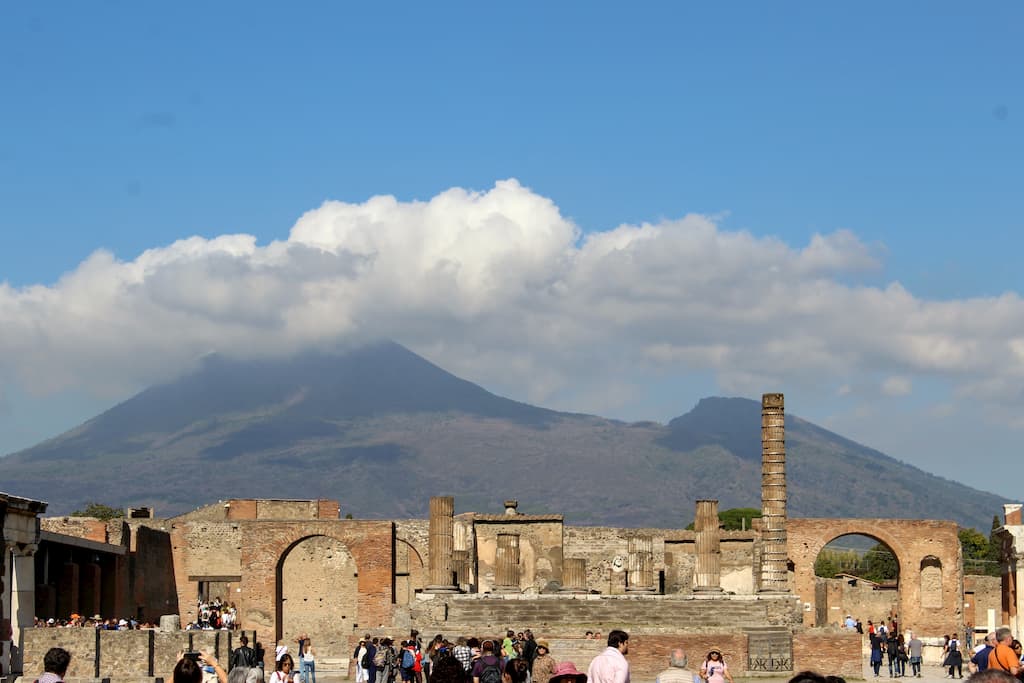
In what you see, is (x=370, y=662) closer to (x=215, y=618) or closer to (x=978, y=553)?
(x=215, y=618)

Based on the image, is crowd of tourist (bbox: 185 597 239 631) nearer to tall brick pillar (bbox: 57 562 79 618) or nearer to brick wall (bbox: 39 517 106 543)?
tall brick pillar (bbox: 57 562 79 618)

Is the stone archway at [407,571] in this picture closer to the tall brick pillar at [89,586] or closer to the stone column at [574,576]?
the stone column at [574,576]

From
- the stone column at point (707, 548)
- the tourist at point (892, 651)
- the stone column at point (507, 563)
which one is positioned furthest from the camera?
the stone column at point (507, 563)

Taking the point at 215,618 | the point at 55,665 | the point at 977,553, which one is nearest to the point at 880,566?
the point at 977,553

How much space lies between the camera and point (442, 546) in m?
41.0

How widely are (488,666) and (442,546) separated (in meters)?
23.0

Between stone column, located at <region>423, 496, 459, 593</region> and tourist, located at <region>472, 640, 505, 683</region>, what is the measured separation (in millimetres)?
19912

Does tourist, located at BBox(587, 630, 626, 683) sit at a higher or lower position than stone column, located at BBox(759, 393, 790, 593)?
lower

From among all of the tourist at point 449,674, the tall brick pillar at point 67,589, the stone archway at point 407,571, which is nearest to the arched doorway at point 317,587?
the stone archway at point 407,571

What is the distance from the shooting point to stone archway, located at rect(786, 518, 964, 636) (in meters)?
51.2

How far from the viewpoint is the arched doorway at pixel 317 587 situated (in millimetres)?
53250

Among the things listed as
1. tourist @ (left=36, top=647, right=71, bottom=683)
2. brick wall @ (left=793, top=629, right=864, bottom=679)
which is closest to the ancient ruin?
brick wall @ (left=793, top=629, right=864, bottom=679)

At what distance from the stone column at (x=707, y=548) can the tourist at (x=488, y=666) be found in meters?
24.3

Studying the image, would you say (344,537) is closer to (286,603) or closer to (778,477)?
(286,603)
